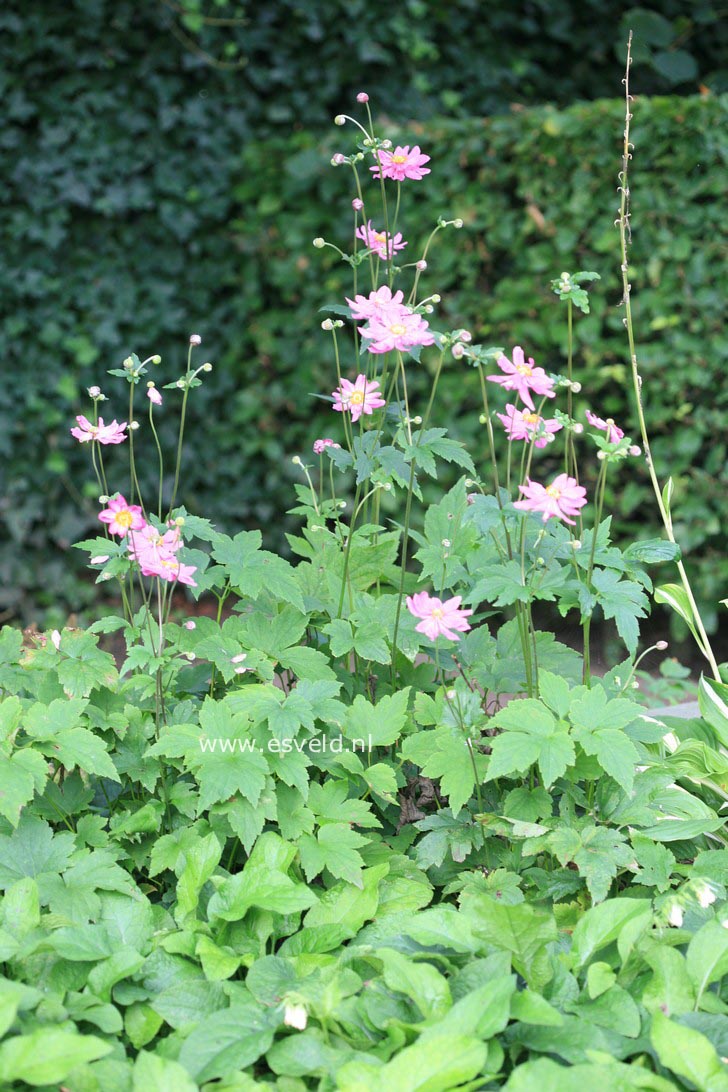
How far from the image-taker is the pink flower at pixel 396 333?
159 cm

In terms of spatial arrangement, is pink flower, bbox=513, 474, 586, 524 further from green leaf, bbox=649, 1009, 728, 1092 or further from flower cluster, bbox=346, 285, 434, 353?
green leaf, bbox=649, 1009, 728, 1092

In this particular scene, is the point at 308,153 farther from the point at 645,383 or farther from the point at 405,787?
the point at 405,787

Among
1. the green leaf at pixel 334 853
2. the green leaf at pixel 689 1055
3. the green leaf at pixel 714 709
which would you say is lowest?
the green leaf at pixel 714 709

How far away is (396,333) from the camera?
5.26 ft

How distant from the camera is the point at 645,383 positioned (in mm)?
3977

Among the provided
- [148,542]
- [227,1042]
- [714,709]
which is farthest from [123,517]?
[714,709]

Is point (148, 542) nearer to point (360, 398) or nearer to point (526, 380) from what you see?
point (360, 398)

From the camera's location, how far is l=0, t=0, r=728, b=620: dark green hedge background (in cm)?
391

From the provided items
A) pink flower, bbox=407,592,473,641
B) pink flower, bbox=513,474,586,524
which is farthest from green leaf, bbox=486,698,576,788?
pink flower, bbox=513,474,586,524

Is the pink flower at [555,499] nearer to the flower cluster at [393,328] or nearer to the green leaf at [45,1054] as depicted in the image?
the flower cluster at [393,328]

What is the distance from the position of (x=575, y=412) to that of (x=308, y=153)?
143 centimetres

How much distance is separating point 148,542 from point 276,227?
120 inches

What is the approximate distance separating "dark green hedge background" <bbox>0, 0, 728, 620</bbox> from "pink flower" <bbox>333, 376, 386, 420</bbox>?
2299 mm

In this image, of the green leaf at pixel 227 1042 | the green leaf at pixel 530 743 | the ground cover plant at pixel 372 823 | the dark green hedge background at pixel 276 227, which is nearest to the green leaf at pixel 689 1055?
the ground cover plant at pixel 372 823
